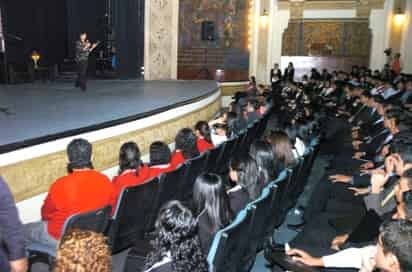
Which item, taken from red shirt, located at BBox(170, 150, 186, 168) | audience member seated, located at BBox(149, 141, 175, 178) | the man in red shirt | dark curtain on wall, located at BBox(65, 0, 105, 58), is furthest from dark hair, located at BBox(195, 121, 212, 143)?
dark curtain on wall, located at BBox(65, 0, 105, 58)

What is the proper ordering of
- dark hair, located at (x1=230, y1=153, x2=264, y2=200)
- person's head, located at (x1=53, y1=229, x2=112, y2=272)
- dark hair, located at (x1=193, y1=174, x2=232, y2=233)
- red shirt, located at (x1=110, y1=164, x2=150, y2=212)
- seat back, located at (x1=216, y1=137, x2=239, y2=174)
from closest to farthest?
1. person's head, located at (x1=53, y1=229, x2=112, y2=272)
2. dark hair, located at (x1=193, y1=174, x2=232, y2=233)
3. dark hair, located at (x1=230, y1=153, x2=264, y2=200)
4. red shirt, located at (x1=110, y1=164, x2=150, y2=212)
5. seat back, located at (x1=216, y1=137, x2=239, y2=174)

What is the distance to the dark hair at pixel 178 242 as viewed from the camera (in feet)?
5.64

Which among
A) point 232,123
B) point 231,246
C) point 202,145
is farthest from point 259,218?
point 232,123

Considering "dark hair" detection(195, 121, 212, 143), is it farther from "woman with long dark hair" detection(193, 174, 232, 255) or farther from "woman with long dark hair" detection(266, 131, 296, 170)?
"woman with long dark hair" detection(193, 174, 232, 255)

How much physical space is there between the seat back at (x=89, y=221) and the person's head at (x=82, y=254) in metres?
0.77

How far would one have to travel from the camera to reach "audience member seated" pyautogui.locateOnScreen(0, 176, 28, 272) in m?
1.82

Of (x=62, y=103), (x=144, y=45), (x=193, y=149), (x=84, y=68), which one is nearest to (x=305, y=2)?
(x=144, y=45)

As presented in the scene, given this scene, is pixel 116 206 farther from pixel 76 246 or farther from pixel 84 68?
pixel 84 68

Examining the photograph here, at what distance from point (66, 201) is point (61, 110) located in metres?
3.52

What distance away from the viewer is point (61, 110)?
18.7 feet

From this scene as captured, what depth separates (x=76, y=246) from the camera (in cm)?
133

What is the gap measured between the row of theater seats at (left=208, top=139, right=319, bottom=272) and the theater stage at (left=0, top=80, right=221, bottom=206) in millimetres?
2003

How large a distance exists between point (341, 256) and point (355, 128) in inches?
176

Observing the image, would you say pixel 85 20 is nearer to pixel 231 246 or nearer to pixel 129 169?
pixel 129 169
